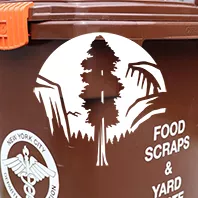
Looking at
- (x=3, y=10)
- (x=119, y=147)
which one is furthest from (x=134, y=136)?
(x=3, y=10)

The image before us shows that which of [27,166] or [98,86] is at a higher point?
[98,86]

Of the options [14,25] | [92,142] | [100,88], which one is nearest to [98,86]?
[100,88]

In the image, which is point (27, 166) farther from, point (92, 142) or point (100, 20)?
point (100, 20)

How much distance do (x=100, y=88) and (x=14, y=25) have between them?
31 centimetres

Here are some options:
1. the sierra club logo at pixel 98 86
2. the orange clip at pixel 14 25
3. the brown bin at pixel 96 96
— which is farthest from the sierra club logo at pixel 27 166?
the orange clip at pixel 14 25

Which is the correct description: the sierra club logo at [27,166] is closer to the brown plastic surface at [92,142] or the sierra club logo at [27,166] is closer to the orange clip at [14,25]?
the brown plastic surface at [92,142]

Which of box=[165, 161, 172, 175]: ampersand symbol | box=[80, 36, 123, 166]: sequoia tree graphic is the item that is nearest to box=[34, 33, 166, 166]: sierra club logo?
box=[80, 36, 123, 166]: sequoia tree graphic

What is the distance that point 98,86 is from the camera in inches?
45.8

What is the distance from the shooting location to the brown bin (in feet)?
3.73

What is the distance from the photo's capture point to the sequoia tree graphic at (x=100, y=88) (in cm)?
114

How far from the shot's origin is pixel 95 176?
1.22m

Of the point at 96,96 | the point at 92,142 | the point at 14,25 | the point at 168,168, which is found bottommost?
the point at 168,168

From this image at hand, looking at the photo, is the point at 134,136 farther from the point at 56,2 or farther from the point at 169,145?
the point at 56,2

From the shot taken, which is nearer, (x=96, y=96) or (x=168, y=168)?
(x=96, y=96)
